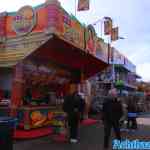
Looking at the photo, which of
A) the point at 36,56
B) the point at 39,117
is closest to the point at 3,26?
the point at 36,56

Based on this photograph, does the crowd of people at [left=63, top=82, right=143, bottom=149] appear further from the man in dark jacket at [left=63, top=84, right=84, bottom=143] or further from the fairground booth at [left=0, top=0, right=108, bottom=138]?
the fairground booth at [left=0, top=0, right=108, bottom=138]

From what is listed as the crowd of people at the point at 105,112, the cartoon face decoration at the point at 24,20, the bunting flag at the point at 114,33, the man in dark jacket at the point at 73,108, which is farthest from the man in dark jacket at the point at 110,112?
the bunting flag at the point at 114,33

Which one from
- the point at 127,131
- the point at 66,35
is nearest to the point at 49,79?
the point at 66,35

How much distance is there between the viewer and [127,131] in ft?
47.7

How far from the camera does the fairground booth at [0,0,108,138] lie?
12.9m

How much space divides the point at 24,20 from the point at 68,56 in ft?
12.3

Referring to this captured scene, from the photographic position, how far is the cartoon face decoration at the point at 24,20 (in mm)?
13391

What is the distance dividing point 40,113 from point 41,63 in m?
2.69

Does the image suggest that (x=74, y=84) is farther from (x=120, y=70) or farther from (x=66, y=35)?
(x=120, y=70)

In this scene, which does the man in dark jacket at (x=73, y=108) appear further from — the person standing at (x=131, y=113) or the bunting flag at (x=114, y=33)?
the bunting flag at (x=114, y=33)

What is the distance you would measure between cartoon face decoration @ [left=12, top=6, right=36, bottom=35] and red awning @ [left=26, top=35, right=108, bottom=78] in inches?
36.0

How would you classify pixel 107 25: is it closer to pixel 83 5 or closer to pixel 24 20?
pixel 83 5

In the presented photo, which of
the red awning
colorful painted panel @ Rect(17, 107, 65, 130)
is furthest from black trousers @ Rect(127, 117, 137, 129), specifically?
the red awning
